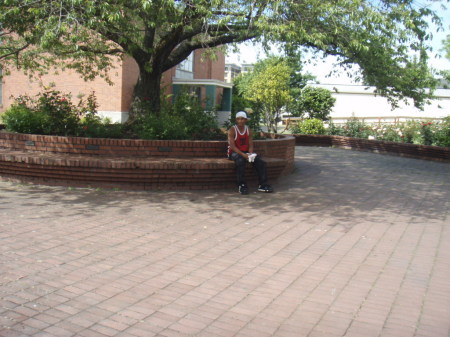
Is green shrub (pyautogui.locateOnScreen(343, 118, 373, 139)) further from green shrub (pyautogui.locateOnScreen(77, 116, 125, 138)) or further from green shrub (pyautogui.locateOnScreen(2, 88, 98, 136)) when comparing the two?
green shrub (pyautogui.locateOnScreen(2, 88, 98, 136))

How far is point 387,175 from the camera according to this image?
11.7 m

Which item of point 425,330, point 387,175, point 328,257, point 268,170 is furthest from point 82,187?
point 387,175

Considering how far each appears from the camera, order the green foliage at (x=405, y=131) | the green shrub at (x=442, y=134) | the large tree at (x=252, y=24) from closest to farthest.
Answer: the large tree at (x=252, y=24) < the green shrub at (x=442, y=134) < the green foliage at (x=405, y=131)

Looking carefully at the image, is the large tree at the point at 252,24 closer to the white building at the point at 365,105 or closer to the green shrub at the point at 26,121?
the green shrub at the point at 26,121

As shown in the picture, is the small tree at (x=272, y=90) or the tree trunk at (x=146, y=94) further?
the small tree at (x=272, y=90)

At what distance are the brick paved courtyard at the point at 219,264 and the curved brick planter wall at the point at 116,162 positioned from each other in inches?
10.5

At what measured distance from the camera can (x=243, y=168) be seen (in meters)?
8.37

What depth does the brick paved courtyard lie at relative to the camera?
371cm

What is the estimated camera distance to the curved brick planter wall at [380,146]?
15.8 meters

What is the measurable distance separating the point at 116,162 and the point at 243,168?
2.06 meters

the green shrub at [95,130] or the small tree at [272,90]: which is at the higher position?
the small tree at [272,90]

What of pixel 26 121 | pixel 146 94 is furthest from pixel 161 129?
pixel 26 121

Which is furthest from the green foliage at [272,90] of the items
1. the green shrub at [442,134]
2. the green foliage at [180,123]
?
the green foliage at [180,123]

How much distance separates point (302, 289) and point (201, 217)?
2.54 metres
